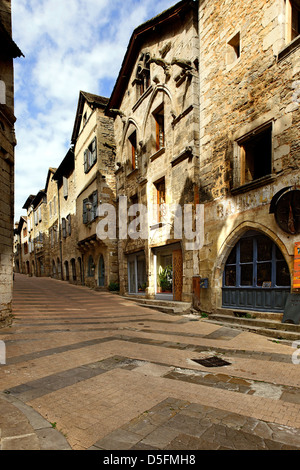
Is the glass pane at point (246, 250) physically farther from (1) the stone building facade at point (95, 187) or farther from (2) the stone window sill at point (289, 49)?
(1) the stone building facade at point (95, 187)

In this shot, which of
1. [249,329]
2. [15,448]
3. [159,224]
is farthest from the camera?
[159,224]

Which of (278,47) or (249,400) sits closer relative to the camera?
(249,400)

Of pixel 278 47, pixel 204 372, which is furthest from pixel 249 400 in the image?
pixel 278 47

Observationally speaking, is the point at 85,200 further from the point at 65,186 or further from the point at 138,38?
the point at 138,38

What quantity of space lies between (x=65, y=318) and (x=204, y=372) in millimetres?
5533

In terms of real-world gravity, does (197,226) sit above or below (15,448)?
above

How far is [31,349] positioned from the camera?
17.5 ft

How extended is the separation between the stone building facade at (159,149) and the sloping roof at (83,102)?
170 cm

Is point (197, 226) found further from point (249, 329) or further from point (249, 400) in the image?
point (249, 400)

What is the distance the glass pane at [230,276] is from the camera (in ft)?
27.5

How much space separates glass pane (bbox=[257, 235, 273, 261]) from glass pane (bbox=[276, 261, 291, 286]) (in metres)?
0.35

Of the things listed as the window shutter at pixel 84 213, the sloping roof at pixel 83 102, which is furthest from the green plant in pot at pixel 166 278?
the sloping roof at pixel 83 102

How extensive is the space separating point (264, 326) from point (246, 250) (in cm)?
211

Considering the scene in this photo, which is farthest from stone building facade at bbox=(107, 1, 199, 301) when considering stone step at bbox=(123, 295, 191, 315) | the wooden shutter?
the wooden shutter
